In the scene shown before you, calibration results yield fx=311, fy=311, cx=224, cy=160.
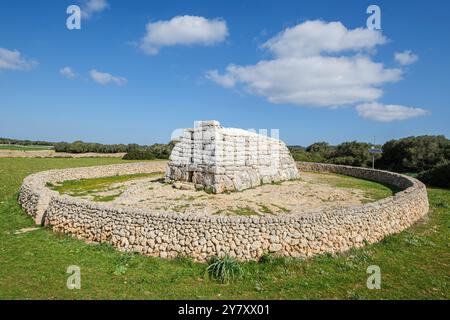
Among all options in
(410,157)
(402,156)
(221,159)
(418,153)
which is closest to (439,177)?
(418,153)

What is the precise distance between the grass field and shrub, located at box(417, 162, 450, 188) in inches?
701

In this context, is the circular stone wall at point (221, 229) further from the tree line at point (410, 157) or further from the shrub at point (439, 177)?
the tree line at point (410, 157)

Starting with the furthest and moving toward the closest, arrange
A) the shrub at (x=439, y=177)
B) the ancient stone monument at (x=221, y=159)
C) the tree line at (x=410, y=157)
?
the tree line at (x=410, y=157) → the shrub at (x=439, y=177) → the ancient stone monument at (x=221, y=159)

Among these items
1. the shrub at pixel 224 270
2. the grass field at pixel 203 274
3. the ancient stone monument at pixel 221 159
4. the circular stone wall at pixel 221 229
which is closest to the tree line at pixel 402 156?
the ancient stone monument at pixel 221 159

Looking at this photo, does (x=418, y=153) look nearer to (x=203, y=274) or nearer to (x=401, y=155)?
(x=401, y=155)

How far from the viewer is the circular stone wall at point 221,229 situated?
973 centimetres

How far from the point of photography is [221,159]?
19.0 metres

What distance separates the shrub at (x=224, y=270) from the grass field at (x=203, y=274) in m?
0.18

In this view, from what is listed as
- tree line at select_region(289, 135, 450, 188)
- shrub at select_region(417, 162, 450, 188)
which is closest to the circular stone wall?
shrub at select_region(417, 162, 450, 188)

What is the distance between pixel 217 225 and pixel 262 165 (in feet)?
42.3

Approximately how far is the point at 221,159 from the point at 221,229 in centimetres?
947

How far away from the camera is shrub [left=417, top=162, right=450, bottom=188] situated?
86.3ft
